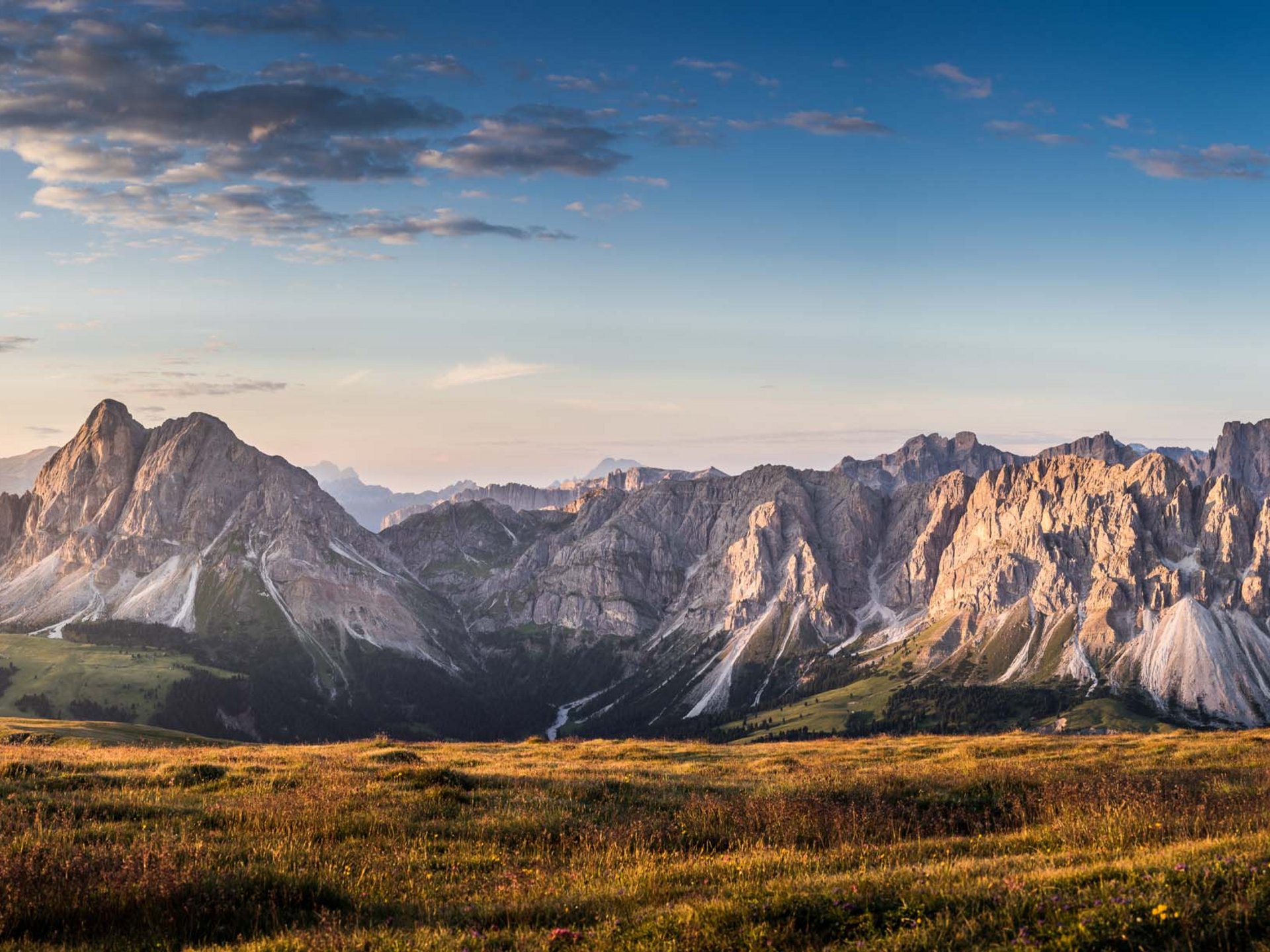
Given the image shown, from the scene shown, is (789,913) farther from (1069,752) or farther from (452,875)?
(1069,752)

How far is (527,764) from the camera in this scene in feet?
132

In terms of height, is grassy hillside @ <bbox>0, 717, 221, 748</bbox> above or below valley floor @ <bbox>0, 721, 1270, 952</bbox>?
below

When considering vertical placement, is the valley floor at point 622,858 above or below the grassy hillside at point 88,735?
above

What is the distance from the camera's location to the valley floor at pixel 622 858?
12.6 meters

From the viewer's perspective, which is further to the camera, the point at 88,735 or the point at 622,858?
the point at 88,735

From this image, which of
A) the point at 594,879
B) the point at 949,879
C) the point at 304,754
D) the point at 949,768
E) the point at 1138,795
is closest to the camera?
the point at 949,879

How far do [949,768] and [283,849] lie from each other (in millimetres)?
26840

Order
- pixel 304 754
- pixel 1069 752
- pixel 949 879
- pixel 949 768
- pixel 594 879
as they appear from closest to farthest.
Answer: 1. pixel 949 879
2. pixel 594 879
3. pixel 949 768
4. pixel 304 754
5. pixel 1069 752

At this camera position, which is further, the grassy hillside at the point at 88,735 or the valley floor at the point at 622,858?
the grassy hillside at the point at 88,735

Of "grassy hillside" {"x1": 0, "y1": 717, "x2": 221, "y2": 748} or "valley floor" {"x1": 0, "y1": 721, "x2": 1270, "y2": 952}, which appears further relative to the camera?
"grassy hillside" {"x1": 0, "y1": 717, "x2": 221, "y2": 748}

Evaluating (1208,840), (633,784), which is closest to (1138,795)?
(1208,840)

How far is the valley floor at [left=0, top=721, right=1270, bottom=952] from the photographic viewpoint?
12594 millimetres

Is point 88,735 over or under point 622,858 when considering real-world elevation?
under

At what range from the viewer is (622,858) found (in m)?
17.8
